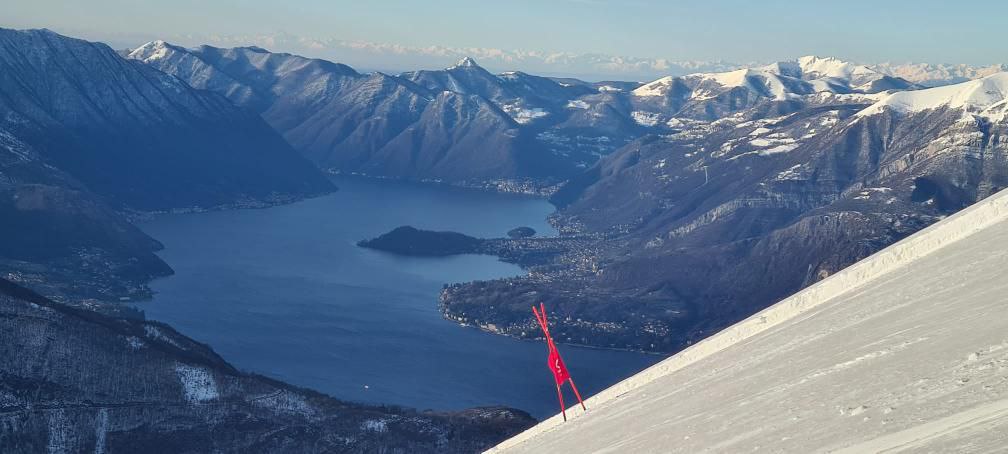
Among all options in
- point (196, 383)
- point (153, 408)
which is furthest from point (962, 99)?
point (153, 408)

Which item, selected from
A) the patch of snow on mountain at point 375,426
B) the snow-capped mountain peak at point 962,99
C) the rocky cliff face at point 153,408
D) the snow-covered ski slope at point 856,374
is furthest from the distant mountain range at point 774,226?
the snow-covered ski slope at point 856,374

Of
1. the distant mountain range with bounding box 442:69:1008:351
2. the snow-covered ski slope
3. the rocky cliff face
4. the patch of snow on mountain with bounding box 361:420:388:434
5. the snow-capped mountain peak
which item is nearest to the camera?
the snow-covered ski slope

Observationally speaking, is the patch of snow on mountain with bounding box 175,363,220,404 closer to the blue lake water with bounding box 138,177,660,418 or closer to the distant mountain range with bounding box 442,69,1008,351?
the blue lake water with bounding box 138,177,660,418

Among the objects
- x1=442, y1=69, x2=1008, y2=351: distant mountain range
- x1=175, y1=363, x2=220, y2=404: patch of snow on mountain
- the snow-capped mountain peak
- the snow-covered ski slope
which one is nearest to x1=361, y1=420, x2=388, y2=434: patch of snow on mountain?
x1=175, y1=363, x2=220, y2=404: patch of snow on mountain

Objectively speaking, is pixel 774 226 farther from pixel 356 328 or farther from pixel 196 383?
pixel 196 383

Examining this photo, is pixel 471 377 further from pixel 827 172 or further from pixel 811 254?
pixel 827 172

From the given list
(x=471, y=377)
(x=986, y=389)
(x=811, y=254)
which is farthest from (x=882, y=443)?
(x=811, y=254)
